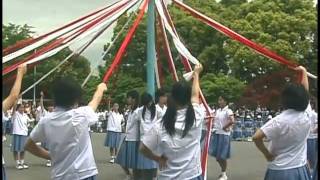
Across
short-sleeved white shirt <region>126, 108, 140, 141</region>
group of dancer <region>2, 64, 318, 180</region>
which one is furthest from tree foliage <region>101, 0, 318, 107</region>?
group of dancer <region>2, 64, 318, 180</region>

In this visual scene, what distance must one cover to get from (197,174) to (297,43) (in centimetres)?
2453

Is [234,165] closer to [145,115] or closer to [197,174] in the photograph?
[145,115]

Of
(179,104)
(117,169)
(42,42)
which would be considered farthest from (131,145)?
(179,104)

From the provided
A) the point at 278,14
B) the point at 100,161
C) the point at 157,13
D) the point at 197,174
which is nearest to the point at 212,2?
the point at 278,14

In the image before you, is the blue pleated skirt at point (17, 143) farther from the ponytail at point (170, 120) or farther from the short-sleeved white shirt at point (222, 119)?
the ponytail at point (170, 120)

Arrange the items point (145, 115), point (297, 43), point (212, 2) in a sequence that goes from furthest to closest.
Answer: point (212, 2)
point (297, 43)
point (145, 115)

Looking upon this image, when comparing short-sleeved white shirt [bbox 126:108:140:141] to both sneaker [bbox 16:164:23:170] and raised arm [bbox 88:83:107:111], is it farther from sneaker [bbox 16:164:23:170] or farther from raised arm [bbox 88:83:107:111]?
sneaker [bbox 16:164:23:170]

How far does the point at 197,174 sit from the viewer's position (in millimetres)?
4457

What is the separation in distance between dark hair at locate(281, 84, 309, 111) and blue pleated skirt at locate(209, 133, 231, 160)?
5479 millimetres

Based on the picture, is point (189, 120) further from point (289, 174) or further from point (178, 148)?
point (289, 174)

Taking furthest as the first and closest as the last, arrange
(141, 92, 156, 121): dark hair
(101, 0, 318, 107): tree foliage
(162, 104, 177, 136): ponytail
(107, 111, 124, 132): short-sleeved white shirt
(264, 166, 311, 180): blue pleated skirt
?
(101, 0, 318, 107): tree foliage, (107, 111, 124, 132): short-sleeved white shirt, (141, 92, 156, 121): dark hair, (264, 166, 311, 180): blue pleated skirt, (162, 104, 177, 136): ponytail

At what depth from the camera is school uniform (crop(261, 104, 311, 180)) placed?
452 centimetres

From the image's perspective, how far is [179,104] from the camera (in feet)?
14.4

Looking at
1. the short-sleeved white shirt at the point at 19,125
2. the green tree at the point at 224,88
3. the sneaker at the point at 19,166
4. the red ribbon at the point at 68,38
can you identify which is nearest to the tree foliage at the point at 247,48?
the green tree at the point at 224,88
